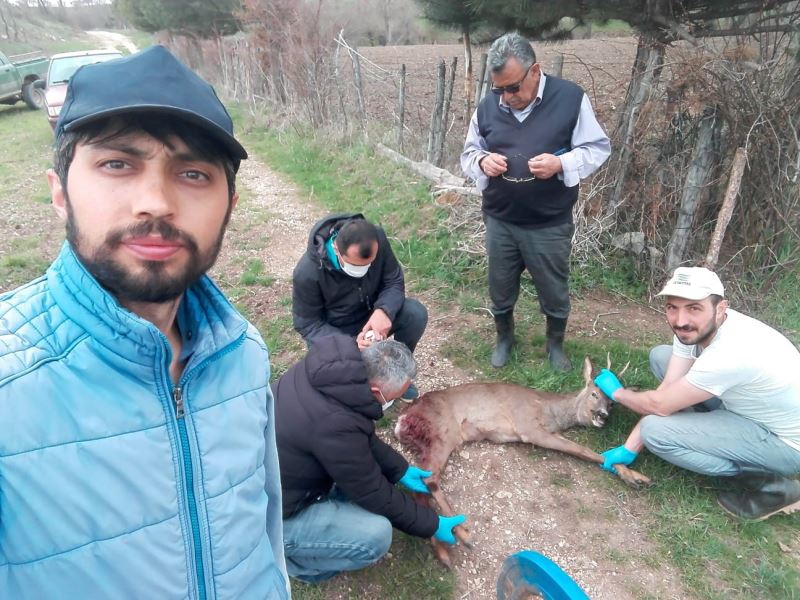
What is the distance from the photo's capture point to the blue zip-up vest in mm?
1034

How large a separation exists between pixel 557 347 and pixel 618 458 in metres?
1.15

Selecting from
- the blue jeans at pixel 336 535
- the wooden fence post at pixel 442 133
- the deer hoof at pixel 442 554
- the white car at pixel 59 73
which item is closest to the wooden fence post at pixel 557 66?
the wooden fence post at pixel 442 133

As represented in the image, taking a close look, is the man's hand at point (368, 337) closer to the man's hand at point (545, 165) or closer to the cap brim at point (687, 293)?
the man's hand at point (545, 165)

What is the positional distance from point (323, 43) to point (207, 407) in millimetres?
11842

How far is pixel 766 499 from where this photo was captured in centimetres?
316

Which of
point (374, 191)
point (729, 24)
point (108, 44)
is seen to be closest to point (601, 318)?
point (729, 24)

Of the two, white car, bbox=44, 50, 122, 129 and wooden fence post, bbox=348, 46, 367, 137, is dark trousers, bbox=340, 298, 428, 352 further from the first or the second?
white car, bbox=44, 50, 122, 129

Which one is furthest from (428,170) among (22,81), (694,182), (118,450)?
(22,81)

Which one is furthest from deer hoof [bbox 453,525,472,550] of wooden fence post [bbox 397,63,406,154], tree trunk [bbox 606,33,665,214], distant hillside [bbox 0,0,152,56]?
distant hillside [bbox 0,0,152,56]

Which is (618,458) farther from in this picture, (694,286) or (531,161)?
(531,161)

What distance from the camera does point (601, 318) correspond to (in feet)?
16.8

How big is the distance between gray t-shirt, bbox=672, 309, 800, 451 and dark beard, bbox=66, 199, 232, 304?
299 cm

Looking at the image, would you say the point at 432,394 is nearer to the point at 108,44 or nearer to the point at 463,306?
the point at 463,306

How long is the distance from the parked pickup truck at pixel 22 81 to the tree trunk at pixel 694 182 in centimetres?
1804
